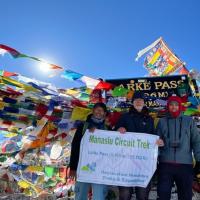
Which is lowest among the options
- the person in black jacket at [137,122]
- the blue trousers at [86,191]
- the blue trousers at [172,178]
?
the blue trousers at [86,191]

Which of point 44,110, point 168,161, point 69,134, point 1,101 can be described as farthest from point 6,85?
point 168,161

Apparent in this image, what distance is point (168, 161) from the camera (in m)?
5.85

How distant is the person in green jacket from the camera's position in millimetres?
5828

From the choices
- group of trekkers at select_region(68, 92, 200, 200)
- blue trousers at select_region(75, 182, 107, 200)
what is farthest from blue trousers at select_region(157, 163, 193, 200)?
blue trousers at select_region(75, 182, 107, 200)

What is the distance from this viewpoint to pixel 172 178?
5910 millimetres

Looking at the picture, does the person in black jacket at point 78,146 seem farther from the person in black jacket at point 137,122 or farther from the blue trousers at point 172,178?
the blue trousers at point 172,178

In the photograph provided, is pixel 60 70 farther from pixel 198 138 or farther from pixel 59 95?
pixel 198 138

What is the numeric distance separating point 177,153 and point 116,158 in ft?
3.07

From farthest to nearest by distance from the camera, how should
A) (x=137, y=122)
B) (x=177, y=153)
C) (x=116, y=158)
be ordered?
(x=116, y=158) < (x=137, y=122) < (x=177, y=153)

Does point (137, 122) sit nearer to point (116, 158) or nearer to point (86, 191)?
point (116, 158)

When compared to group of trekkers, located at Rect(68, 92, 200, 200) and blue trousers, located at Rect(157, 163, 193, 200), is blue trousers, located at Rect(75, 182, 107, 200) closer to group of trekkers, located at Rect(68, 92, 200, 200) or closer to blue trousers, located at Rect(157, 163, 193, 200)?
group of trekkers, located at Rect(68, 92, 200, 200)

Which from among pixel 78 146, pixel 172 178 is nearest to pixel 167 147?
pixel 172 178

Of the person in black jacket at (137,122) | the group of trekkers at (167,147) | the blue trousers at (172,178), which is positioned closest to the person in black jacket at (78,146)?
the group of trekkers at (167,147)

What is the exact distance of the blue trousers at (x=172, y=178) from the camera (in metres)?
5.82
